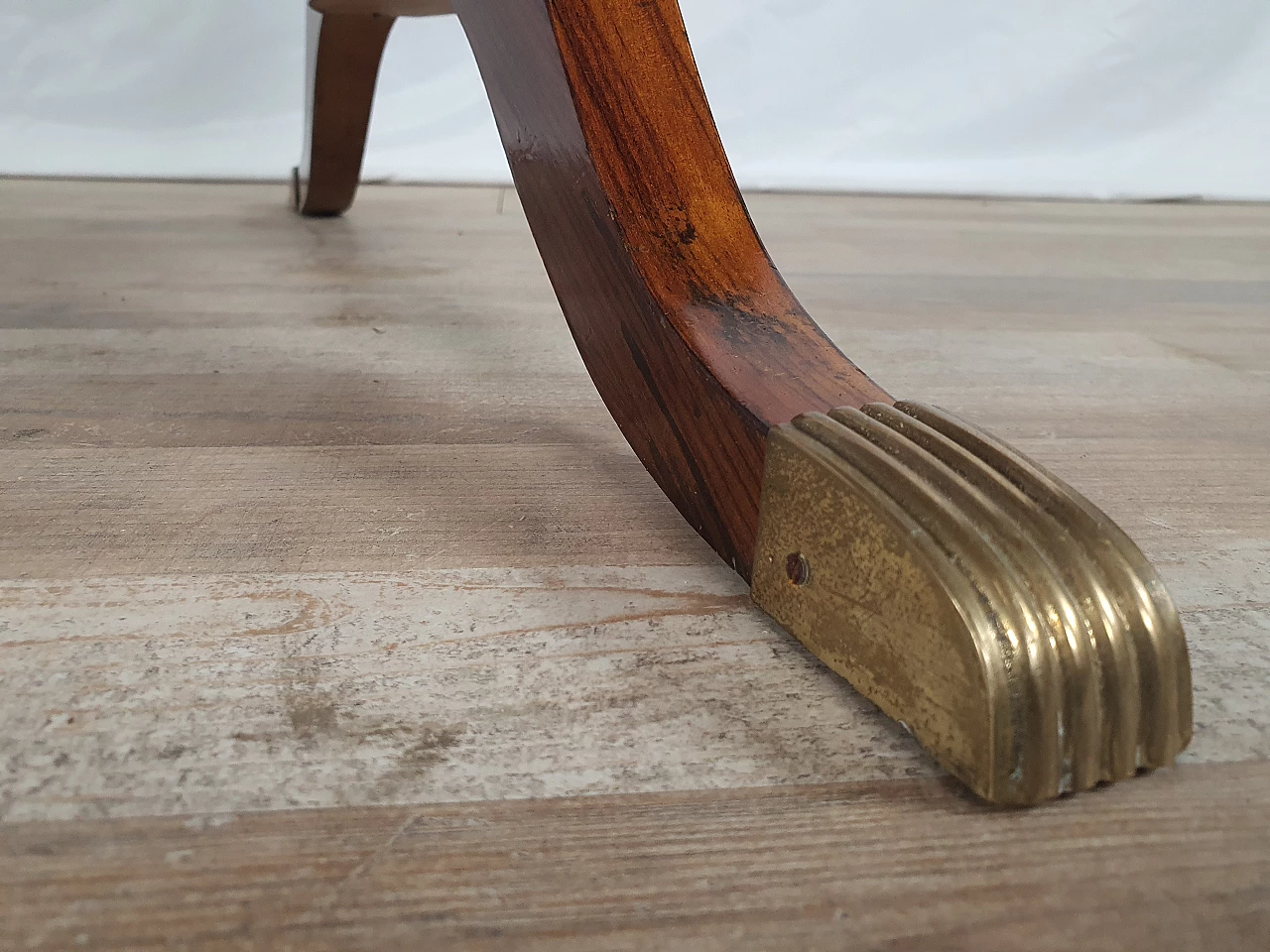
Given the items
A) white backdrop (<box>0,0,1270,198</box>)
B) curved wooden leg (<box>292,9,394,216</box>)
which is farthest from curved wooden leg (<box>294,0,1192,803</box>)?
white backdrop (<box>0,0,1270,198</box>)

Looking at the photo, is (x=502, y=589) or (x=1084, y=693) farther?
(x=502, y=589)

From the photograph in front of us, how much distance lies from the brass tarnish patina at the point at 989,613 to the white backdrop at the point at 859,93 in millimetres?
1190

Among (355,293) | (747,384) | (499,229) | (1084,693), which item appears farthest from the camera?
(499,229)

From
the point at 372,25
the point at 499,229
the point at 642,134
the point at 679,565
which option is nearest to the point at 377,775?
the point at 679,565

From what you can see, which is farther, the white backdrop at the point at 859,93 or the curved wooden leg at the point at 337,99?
the white backdrop at the point at 859,93

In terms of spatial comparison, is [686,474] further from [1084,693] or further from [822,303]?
[822,303]

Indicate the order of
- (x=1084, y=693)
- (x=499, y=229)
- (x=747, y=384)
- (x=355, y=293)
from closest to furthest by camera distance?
1. (x=1084, y=693)
2. (x=747, y=384)
3. (x=355, y=293)
4. (x=499, y=229)

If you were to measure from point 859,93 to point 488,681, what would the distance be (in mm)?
1436

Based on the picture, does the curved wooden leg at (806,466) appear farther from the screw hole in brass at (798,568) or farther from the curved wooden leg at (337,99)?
the curved wooden leg at (337,99)

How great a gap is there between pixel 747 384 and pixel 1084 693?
15 cm

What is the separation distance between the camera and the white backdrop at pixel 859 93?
141 cm

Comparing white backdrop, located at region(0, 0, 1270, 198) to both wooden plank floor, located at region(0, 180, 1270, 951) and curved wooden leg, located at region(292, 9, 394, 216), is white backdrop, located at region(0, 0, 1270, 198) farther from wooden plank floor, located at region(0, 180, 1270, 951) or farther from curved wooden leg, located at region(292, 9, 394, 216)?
wooden plank floor, located at region(0, 180, 1270, 951)

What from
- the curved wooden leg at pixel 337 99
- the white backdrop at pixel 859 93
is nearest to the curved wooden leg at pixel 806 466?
the curved wooden leg at pixel 337 99

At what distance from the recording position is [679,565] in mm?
409
